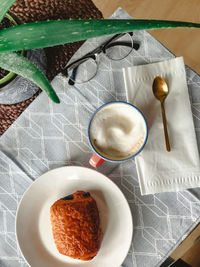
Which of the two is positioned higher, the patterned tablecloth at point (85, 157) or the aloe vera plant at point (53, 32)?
the aloe vera plant at point (53, 32)

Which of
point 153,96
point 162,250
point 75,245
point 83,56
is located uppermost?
point 83,56

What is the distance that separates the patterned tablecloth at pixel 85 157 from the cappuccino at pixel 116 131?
1.9 inches

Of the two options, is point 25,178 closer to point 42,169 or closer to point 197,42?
point 42,169

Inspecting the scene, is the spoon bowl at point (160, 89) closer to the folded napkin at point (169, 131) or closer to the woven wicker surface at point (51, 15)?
the folded napkin at point (169, 131)

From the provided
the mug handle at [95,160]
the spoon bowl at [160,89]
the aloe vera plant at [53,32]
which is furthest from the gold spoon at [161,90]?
the aloe vera plant at [53,32]

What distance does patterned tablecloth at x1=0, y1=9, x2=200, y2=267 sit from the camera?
72 cm

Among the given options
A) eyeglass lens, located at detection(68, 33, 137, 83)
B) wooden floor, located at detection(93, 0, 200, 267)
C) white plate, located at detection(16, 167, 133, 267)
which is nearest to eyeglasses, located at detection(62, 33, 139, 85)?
eyeglass lens, located at detection(68, 33, 137, 83)

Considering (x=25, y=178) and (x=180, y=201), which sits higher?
(x=25, y=178)

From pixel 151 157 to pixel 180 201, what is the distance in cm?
12

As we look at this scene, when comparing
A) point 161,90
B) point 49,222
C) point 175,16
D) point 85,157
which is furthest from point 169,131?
point 175,16

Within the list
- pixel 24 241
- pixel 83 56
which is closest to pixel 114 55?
pixel 83 56

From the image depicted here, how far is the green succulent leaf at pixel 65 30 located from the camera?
423mm

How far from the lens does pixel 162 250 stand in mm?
719

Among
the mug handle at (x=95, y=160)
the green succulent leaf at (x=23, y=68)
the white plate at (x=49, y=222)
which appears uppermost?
the green succulent leaf at (x=23, y=68)
